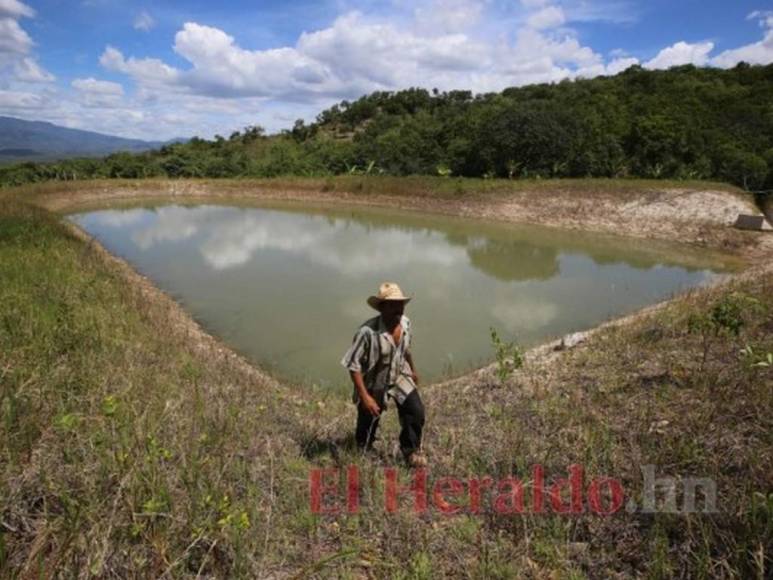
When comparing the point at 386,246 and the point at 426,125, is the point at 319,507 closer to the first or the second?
the point at 386,246

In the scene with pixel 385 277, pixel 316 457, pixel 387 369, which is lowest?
pixel 385 277

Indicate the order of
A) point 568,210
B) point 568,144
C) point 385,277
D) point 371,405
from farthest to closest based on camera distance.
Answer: point 568,144
point 568,210
point 385,277
point 371,405

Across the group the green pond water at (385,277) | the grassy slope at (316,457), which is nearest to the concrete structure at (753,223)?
the green pond water at (385,277)

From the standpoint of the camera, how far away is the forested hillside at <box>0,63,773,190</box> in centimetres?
2828

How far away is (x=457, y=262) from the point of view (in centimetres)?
1477

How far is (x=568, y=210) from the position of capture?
78.4ft

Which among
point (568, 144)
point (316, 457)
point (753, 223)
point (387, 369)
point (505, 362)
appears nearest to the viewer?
point (387, 369)

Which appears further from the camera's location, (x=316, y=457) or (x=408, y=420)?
(x=316, y=457)

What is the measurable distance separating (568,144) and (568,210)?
7111 millimetres

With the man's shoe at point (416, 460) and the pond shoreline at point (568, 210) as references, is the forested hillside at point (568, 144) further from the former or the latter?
the man's shoe at point (416, 460)

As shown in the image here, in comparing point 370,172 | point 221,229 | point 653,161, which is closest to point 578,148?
point 653,161

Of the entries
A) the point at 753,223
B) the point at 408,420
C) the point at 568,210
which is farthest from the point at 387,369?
the point at 568,210

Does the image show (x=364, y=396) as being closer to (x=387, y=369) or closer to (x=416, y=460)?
(x=387, y=369)

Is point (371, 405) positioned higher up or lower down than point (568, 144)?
lower down
